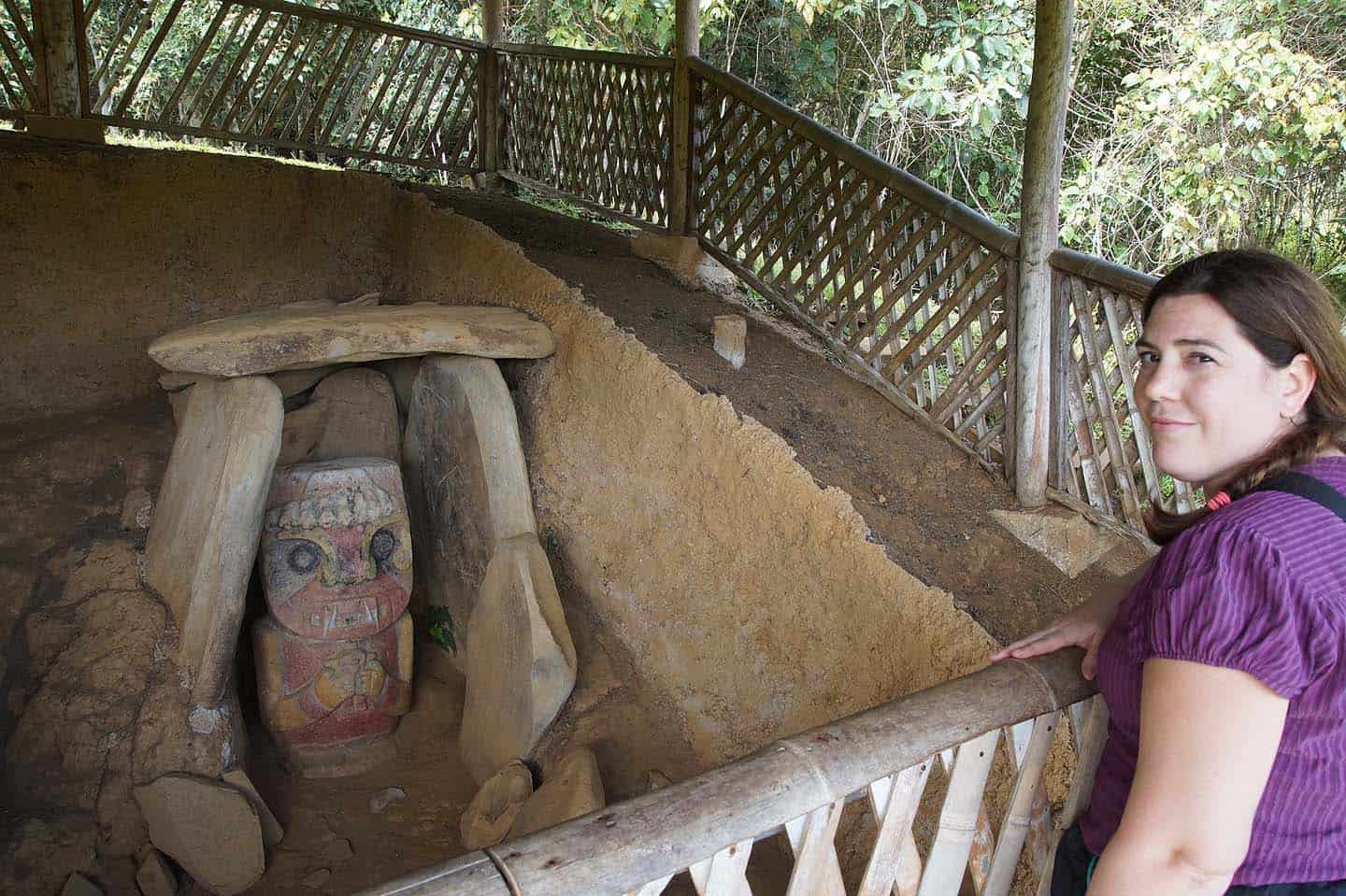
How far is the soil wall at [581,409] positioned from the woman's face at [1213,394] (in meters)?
1.54

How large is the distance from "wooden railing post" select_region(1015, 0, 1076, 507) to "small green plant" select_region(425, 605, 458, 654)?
2501mm

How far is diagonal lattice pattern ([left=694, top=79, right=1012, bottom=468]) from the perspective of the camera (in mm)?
3719

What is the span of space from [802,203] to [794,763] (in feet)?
11.3

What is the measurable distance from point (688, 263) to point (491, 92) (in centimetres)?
228

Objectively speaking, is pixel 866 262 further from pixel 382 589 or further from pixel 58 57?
pixel 58 57

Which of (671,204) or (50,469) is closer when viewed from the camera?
(50,469)

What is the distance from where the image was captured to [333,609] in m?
3.80

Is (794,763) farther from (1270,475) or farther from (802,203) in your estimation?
(802,203)

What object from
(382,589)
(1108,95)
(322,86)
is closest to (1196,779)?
(382,589)

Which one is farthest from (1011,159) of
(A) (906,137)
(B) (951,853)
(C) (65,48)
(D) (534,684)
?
(B) (951,853)

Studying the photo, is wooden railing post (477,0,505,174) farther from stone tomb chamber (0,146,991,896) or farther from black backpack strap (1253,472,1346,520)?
black backpack strap (1253,472,1346,520)

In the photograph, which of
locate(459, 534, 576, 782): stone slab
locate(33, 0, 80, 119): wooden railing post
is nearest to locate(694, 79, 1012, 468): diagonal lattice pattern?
locate(459, 534, 576, 782): stone slab

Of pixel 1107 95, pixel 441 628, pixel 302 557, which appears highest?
pixel 1107 95

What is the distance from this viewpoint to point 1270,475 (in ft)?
3.83
